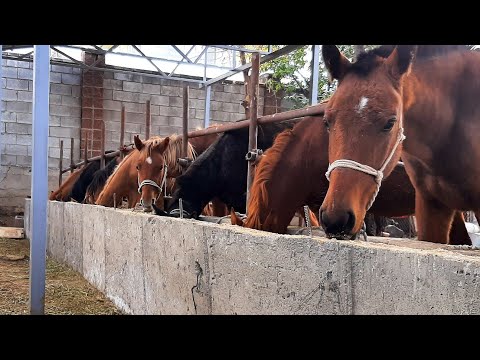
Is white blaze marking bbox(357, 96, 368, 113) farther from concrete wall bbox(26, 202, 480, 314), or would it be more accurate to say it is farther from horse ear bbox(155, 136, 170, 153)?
horse ear bbox(155, 136, 170, 153)

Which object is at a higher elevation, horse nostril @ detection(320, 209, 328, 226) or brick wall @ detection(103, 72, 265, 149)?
brick wall @ detection(103, 72, 265, 149)

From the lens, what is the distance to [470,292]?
1196 mm

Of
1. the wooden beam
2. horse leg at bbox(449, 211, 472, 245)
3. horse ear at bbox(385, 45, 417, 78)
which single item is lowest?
the wooden beam

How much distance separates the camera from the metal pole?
3119 mm

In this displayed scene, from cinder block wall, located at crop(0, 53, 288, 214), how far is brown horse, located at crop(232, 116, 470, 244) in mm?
8142

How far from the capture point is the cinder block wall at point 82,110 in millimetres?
10453

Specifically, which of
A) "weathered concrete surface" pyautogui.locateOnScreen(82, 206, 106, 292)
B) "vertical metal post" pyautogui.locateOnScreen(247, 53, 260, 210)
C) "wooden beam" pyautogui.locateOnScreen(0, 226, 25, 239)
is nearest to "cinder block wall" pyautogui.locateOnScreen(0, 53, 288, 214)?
"wooden beam" pyautogui.locateOnScreen(0, 226, 25, 239)

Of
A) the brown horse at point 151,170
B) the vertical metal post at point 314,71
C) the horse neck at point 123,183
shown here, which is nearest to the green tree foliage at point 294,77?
the vertical metal post at point 314,71

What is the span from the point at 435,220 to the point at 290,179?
1.05m

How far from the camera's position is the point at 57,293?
13.6 ft

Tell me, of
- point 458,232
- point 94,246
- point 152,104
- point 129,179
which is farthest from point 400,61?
point 152,104
